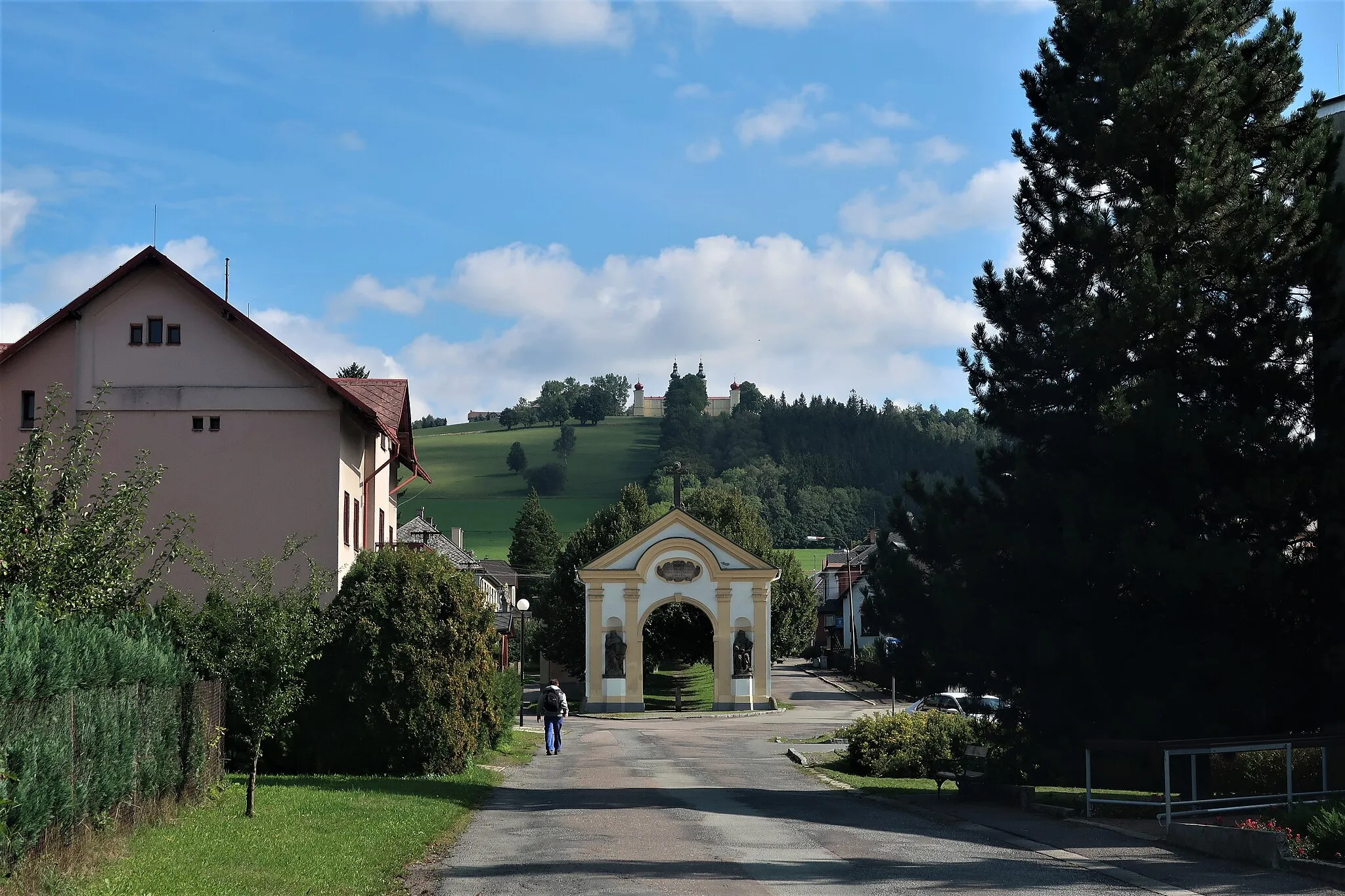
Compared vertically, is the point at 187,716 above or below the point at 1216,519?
below

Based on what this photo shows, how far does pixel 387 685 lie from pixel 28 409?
12929 millimetres

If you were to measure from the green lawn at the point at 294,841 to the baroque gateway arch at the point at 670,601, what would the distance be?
3345 centimetres

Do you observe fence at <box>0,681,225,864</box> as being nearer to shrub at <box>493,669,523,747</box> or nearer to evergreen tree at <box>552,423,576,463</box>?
shrub at <box>493,669,523,747</box>

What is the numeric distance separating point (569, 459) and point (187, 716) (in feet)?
469

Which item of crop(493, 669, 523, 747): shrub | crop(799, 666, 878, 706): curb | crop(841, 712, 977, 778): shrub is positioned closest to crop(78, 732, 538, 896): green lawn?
crop(493, 669, 523, 747): shrub

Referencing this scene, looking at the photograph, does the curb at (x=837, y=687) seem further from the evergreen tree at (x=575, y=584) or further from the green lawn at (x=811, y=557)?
the green lawn at (x=811, y=557)

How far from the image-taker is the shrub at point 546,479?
5768 inches

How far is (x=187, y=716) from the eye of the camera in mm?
16828

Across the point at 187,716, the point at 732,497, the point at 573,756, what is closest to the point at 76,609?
the point at 187,716

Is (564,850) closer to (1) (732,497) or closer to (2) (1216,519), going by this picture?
(2) (1216,519)

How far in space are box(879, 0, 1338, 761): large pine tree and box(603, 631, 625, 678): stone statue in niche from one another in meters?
34.5

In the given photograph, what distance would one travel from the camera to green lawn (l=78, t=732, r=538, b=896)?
458 inches

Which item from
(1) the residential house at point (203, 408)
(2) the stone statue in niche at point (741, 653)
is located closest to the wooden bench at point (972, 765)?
(1) the residential house at point (203, 408)

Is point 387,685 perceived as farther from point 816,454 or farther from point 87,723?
point 816,454
